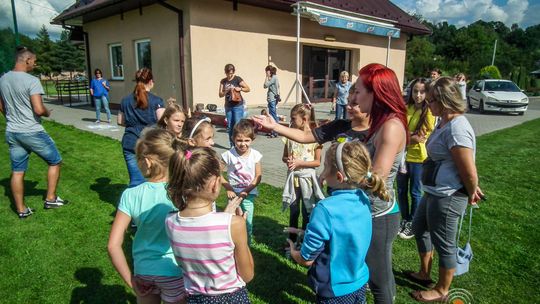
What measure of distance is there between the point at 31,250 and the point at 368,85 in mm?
3797

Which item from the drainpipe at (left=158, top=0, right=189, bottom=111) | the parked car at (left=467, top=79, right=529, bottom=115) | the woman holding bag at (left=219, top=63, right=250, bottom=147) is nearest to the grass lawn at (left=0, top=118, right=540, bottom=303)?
the woman holding bag at (left=219, top=63, right=250, bottom=147)

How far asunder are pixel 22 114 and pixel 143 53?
10.8m

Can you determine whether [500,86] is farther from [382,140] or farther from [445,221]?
[382,140]

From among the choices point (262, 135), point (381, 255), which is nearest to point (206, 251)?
point (381, 255)

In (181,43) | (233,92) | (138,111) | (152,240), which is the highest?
(181,43)

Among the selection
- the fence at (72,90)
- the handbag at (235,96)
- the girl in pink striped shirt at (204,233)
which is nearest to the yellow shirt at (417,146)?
the girl in pink striped shirt at (204,233)

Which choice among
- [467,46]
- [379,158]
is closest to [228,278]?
[379,158]

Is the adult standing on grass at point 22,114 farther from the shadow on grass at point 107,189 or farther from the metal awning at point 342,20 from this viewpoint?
the metal awning at point 342,20

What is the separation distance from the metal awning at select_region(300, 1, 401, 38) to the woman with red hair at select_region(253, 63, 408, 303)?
30.3 ft

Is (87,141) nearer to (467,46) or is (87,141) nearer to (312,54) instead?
(312,54)

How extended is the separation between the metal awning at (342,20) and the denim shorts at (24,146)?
8.42 metres

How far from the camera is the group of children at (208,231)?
1645 mm

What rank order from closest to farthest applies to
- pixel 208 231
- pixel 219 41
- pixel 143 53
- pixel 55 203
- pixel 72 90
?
pixel 208 231, pixel 55 203, pixel 219 41, pixel 143 53, pixel 72 90

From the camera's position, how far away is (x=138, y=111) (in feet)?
13.3
